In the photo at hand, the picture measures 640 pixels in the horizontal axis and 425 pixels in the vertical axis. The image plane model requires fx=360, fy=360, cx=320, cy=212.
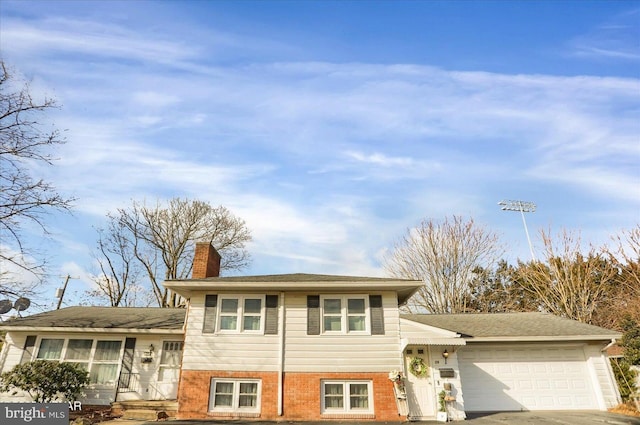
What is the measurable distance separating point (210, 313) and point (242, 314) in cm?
115

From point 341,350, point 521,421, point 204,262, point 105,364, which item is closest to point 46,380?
point 105,364

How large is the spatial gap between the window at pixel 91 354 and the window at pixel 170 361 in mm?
1692

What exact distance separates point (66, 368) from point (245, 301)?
21.8 ft

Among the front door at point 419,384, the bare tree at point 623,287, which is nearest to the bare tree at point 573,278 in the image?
the bare tree at point 623,287

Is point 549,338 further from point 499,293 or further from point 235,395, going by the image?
point 499,293

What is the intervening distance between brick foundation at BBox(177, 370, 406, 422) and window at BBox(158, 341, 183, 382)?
7.31 feet

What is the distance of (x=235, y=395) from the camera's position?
12023 millimetres

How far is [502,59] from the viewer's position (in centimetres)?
1103

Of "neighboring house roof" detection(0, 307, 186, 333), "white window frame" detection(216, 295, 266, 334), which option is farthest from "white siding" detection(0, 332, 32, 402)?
"white window frame" detection(216, 295, 266, 334)

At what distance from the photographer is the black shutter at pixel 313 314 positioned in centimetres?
1267

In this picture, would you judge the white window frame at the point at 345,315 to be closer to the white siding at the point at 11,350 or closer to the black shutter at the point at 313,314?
the black shutter at the point at 313,314

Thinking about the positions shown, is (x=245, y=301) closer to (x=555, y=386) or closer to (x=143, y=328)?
(x=143, y=328)

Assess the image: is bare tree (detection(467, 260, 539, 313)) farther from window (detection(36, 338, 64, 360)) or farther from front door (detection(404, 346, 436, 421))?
window (detection(36, 338, 64, 360))

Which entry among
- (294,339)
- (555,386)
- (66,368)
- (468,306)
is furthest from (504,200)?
(66,368)
